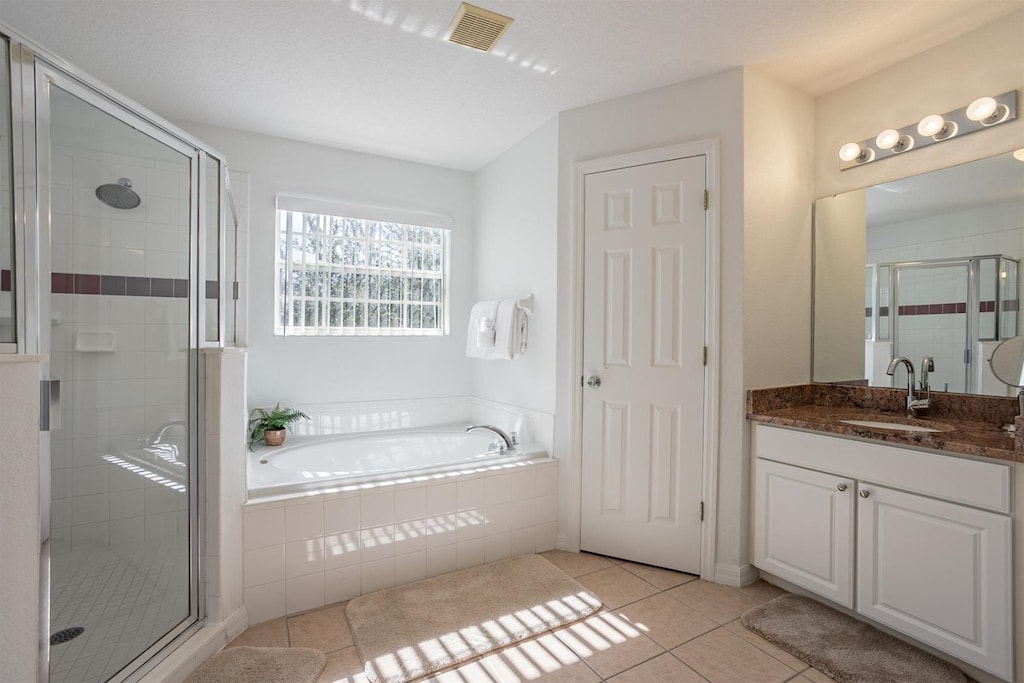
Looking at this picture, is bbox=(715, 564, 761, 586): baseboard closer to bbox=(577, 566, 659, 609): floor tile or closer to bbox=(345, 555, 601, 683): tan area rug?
bbox=(577, 566, 659, 609): floor tile

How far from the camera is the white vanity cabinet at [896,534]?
5.09 ft

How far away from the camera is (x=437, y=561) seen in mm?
2375

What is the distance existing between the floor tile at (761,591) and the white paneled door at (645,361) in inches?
8.8

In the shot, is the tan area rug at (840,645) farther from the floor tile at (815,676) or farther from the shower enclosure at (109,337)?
the shower enclosure at (109,337)

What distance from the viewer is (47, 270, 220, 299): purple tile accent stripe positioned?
1.54 meters

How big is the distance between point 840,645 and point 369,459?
256 cm

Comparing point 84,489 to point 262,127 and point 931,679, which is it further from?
point 931,679

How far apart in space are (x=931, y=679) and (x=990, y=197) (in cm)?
182

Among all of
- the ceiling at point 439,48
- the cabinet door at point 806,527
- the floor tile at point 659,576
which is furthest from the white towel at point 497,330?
the cabinet door at point 806,527

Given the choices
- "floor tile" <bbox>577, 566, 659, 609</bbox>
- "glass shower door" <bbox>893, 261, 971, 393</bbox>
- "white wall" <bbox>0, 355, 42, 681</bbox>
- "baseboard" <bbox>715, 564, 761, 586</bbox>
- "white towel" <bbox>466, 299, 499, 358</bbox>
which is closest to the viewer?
"white wall" <bbox>0, 355, 42, 681</bbox>

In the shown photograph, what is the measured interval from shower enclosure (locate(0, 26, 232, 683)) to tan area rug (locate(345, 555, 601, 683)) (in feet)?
2.19

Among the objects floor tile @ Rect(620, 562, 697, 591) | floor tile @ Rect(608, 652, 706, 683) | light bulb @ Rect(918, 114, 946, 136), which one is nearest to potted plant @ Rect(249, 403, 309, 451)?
floor tile @ Rect(620, 562, 697, 591)

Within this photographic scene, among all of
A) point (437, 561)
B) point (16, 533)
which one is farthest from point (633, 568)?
point (16, 533)

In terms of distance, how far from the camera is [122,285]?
5.84 ft
